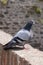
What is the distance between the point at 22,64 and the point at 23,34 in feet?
3.25

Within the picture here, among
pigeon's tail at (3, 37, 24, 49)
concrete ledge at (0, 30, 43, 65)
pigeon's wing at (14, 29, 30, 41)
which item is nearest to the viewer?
concrete ledge at (0, 30, 43, 65)

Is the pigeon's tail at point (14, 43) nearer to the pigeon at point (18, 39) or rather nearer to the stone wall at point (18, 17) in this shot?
the pigeon at point (18, 39)

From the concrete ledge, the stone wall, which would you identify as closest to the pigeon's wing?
the concrete ledge

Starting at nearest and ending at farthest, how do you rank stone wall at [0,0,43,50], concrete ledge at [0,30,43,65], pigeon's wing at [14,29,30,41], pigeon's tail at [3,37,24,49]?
1. concrete ledge at [0,30,43,65]
2. pigeon's tail at [3,37,24,49]
3. pigeon's wing at [14,29,30,41]
4. stone wall at [0,0,43,50]

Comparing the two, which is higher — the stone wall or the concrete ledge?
the concrete ledge

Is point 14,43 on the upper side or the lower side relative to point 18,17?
upper

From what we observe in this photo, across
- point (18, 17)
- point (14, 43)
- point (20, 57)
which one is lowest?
point (18, 17)

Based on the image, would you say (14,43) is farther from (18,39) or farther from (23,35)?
(23,35)

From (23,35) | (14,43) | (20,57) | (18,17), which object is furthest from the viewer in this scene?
(18,17)

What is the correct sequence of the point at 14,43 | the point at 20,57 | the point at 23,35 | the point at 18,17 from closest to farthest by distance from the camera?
the point at 20,57
the point at 14,43
the point at 23,35
the point at 18,17

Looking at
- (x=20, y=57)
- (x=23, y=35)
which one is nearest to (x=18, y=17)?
(x=23, y=35)

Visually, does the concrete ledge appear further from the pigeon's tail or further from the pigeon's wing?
the pigeon's wing

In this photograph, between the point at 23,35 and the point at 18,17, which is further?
the point at 18,17

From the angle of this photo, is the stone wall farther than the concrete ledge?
Yes
